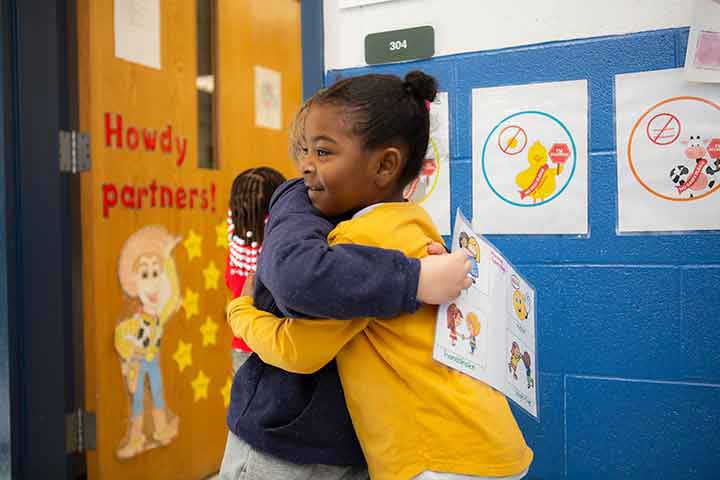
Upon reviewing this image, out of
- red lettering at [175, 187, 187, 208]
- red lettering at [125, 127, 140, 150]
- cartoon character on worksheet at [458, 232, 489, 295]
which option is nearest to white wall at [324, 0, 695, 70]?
cartoon character on worksheet at [458, 232, 489, 295]

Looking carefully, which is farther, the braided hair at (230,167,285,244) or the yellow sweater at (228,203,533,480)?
the braided hair at (230,167,285,244)

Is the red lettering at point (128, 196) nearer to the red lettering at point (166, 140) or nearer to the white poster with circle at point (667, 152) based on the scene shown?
the red lettering at point (166, 140)

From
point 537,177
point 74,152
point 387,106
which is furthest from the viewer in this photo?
point 74,152

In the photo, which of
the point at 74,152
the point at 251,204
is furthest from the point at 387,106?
the point at 74,152

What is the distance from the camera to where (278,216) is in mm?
914

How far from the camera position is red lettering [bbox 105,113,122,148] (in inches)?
90.7

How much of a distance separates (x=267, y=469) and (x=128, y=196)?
170 cm

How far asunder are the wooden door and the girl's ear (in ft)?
5.26

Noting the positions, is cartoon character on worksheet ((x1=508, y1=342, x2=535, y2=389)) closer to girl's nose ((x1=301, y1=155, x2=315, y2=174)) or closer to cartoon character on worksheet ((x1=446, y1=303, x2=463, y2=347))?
cartoon character on worksheet ((x1=446, y1=303, x2=463, y2=347))

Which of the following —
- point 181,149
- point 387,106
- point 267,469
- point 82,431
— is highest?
point 181,149

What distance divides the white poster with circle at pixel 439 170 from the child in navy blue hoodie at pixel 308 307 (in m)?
0.59

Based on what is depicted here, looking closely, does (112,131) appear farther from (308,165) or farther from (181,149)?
(308,165)

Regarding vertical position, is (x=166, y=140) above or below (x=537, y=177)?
above

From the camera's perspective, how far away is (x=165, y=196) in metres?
2.56
